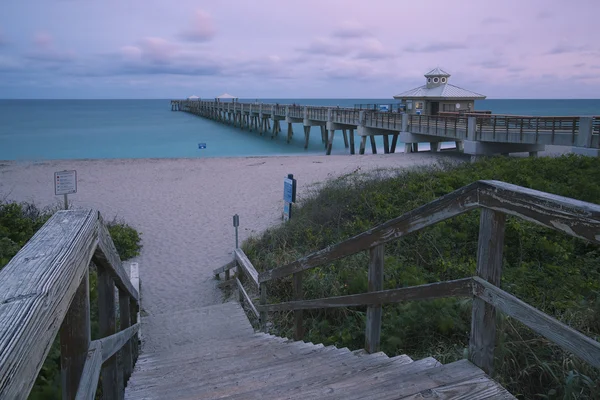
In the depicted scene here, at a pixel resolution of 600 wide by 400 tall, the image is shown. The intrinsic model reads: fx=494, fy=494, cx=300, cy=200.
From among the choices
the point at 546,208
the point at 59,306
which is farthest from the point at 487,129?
the point at 59,306

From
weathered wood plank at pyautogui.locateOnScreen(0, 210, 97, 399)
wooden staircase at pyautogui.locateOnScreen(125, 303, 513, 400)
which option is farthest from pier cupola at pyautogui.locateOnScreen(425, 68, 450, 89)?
weathered wood plank at pyautogui.locateOnScreen(0, 210, 97, 399)

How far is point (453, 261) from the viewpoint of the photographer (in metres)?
5.80

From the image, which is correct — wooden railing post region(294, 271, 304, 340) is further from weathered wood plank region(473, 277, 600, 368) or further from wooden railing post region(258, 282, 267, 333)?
weathered wood plank region(473, 277, 600, 368)

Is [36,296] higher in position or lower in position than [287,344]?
higher

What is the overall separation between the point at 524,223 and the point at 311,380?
462 cm

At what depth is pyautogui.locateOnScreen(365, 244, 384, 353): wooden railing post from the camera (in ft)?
9.23

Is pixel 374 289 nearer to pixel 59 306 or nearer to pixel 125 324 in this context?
pixel 125 324

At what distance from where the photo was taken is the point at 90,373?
4.90ft

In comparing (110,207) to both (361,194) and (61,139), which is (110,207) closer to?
(361,194)

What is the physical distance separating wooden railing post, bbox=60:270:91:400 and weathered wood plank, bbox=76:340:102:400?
0.8 inches

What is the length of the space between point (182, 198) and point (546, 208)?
16.3 metres

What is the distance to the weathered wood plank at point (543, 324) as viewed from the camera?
1.52m

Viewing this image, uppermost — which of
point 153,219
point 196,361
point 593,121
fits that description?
point 593,121

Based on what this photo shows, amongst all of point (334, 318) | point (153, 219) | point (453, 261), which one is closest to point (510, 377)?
point (334, 318)
